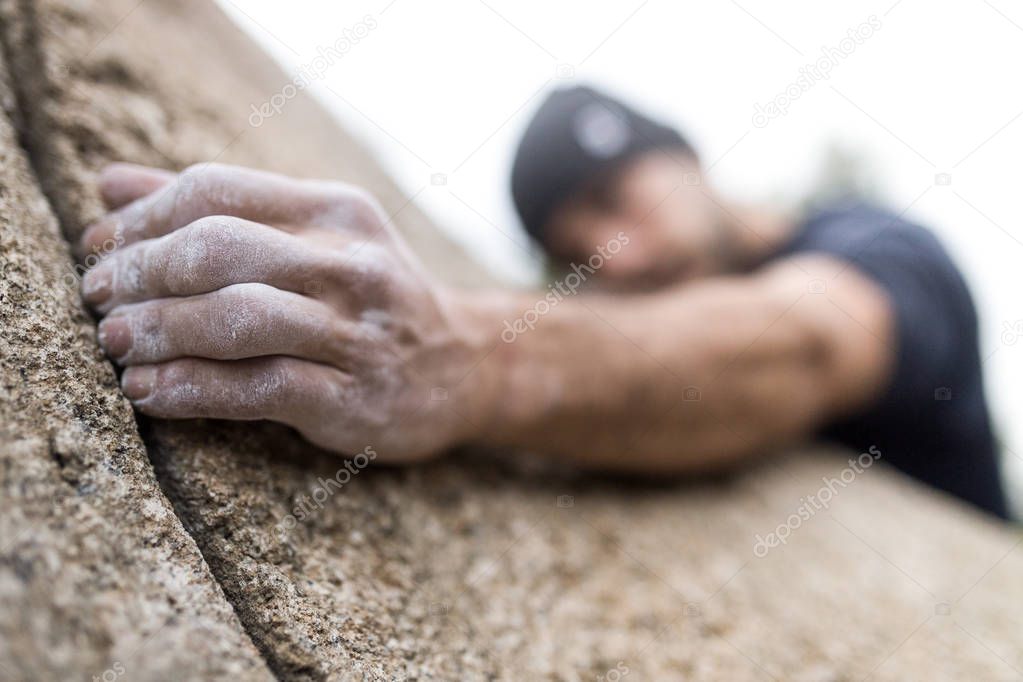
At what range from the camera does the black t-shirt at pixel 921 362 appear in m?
1.96

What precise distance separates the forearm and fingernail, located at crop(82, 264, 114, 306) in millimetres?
642

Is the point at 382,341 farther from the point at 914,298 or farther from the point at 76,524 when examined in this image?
the point at 914,298

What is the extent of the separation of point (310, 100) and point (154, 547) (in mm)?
2621

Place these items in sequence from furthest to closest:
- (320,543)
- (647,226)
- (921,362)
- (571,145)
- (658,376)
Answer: (571,145), (647,226), (921,362), (658,376), (320,543)

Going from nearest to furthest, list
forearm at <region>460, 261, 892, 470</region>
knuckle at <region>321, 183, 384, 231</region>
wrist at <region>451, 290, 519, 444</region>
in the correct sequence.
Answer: knuckle at <region>321, 183, 384, 231</region> < wrist at <region>451, 290, 519, 444</region> < forearm at <region>460, 261, 892, 470</region>

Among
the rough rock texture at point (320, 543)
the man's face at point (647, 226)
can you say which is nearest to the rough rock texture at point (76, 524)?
the rough rock texture at point (320, 543)

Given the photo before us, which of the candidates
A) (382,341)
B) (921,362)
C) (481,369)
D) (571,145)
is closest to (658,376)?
(481,369)

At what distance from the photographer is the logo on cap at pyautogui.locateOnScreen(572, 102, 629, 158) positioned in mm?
2609

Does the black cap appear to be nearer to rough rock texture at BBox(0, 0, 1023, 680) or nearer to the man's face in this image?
the man's face

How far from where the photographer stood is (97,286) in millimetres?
907

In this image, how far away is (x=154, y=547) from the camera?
730mm

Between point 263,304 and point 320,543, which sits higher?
point 263,304

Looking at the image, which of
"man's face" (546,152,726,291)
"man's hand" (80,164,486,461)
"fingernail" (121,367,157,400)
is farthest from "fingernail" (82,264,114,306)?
"man's face" (546,152,726,291)

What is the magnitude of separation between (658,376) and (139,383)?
1.07 m
